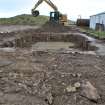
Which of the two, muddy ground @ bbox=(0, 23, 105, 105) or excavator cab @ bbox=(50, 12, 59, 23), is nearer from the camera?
muddy ground @ bbox=(0, 23, 105, 105)

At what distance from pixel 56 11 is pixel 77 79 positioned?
2544 centimetres

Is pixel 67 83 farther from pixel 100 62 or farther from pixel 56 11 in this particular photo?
pixel 56 11

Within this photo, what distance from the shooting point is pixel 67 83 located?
6777 millimetres

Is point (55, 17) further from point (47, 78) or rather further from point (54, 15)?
point (47, 78)

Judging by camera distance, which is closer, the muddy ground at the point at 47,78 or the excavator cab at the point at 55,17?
the muddy ground at the point at 47,78

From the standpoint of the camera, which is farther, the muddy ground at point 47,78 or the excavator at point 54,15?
the excavator at point 54,15

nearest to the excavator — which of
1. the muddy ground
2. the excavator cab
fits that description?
the excavator cab

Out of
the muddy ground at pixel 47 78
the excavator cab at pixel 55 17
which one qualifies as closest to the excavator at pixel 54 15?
the excavator cab at pixel 55 17

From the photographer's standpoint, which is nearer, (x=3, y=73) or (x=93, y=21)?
(x=3, y=73)

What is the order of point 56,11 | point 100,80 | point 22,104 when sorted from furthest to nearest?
point 56,11
point 100,80
point 22,104

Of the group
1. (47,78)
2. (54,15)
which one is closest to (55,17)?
(54,15)

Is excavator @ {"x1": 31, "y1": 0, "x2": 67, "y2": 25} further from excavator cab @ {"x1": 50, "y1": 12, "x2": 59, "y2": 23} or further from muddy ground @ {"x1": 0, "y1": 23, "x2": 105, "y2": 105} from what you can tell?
muddy ground @ {"x1": 0, "y1": 23, "x2": 105, "y2": 105}

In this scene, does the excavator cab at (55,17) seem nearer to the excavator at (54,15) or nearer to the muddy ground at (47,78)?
the excavator at (54,15)

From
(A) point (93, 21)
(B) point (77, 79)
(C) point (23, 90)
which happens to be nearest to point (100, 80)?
(B) point (77, 79)
